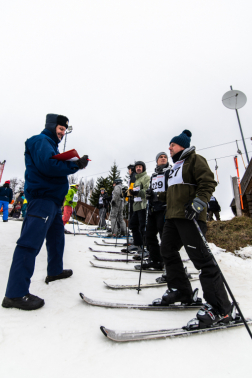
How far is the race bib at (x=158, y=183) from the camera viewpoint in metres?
3.52

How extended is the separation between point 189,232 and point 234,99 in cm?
744

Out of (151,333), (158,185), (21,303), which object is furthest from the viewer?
(158,185)

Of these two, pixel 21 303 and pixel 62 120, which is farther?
pixel 62 120

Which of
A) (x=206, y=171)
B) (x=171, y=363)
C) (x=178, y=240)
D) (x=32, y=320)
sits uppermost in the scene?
(x=206, y=171)

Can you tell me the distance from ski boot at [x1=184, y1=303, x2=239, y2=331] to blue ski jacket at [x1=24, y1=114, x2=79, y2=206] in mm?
1876

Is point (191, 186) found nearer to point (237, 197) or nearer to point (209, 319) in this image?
point (209, 319)

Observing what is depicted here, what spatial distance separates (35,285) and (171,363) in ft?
5.99

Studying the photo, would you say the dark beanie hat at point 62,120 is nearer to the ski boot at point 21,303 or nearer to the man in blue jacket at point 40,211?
the man in blue jacket at point 40,211

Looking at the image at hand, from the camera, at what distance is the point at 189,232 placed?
2064 millimetres

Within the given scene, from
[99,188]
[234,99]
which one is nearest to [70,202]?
[234,99]

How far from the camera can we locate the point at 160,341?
5.24ft

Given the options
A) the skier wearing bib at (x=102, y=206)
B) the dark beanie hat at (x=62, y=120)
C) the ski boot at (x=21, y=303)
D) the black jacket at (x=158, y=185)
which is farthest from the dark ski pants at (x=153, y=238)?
the skier wearing bib at (x=102, y=206)

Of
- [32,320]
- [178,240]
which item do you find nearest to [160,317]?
[178,240]

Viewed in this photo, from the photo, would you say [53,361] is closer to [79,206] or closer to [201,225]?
[201,225]
